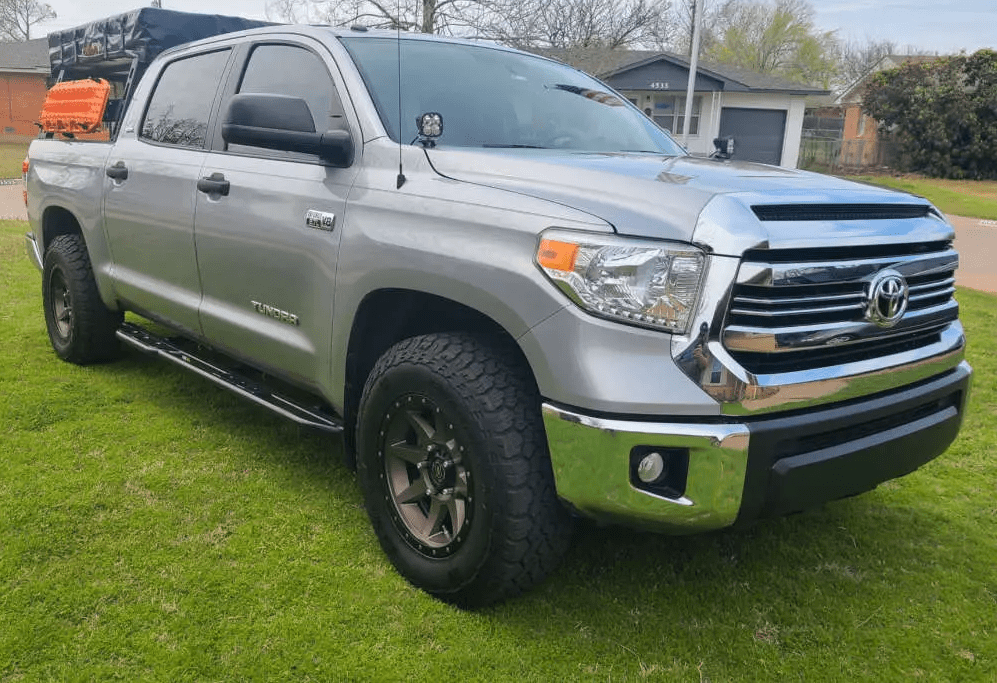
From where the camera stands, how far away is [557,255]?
2396 millimetres

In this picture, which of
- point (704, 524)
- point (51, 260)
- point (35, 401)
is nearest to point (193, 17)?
point (51, 260)

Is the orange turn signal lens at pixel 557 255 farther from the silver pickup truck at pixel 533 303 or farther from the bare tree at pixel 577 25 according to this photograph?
the bare tree at pixel 577 25

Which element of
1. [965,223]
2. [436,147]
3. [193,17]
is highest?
[193,17]

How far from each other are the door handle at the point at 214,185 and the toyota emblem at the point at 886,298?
2.59 metres

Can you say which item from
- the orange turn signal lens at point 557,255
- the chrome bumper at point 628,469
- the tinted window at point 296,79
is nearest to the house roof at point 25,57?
the tinted window at point 296,79

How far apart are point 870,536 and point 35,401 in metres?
4.21

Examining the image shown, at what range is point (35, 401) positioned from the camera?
4680 millimetres

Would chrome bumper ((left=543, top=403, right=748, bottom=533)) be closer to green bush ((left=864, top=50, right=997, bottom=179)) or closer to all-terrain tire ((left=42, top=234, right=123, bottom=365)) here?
all-terrain tire ((left=42, top=234, right=123, bottom=365))

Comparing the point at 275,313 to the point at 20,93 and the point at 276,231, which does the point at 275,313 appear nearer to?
the point at 276,231

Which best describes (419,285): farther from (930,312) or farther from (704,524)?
(930,312)

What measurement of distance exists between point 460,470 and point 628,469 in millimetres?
613

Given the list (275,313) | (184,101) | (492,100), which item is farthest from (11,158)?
(492,100)

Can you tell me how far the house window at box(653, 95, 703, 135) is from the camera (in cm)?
3306

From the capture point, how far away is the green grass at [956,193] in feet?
66.9
